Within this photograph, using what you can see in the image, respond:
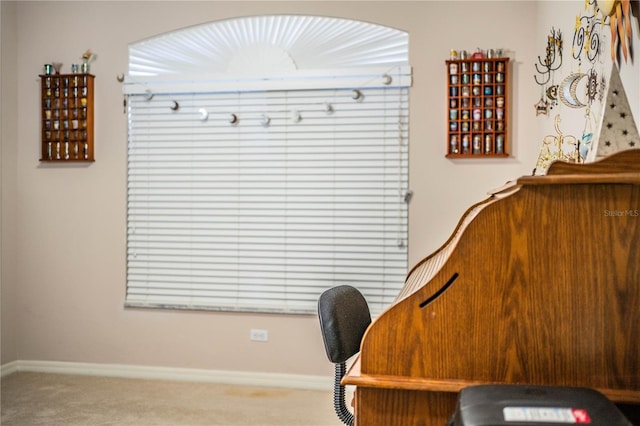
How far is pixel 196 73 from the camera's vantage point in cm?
462

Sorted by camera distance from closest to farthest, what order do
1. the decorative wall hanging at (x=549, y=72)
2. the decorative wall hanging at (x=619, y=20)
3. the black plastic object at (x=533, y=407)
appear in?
the black plastic object at (x=533, y=407) < the decorative wall hanging at (x=619, y=20) < the decorative wall hanging at (x=549, y=72)

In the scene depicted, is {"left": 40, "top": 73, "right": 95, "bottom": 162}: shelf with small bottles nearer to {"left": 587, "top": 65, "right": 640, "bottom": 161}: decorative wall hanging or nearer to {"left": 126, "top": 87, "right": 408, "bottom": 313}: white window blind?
{"left": 126, "top": 87, "right": 408, "bottom": 313}: white window blind

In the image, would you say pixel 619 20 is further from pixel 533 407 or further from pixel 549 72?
pixel 533 407

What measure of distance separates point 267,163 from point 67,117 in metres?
1.61

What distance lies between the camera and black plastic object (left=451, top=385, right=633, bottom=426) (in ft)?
4.10

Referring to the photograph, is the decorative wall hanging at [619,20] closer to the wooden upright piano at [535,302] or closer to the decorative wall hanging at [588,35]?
the decorative wall hanging at [588,35]

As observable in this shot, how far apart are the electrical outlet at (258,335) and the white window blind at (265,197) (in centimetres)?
18

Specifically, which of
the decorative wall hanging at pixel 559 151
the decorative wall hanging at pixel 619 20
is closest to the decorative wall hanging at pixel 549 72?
the decorative wall hanging at pixel 559 151

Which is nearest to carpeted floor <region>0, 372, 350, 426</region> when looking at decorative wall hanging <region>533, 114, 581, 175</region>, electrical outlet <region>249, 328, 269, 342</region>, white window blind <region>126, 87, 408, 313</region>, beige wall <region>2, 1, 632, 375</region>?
beige wall <region>2, 1, 632, 375</region>

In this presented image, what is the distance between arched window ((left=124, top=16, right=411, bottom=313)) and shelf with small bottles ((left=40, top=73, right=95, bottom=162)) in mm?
314

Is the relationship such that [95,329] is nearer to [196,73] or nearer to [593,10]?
[196,73]

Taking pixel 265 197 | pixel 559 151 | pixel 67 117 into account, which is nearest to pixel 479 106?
pixel 559 151

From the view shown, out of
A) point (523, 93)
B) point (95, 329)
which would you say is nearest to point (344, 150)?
point (523, 93)

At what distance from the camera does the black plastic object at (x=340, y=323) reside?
2.37 m
